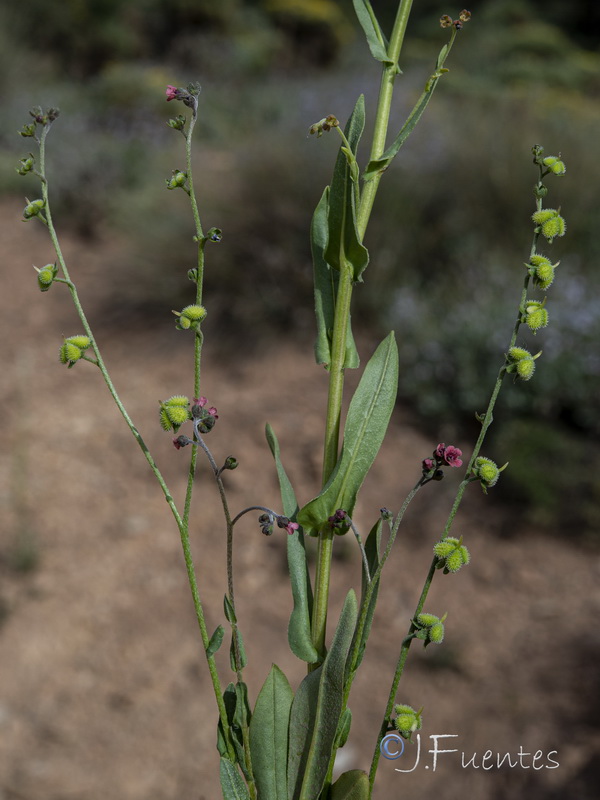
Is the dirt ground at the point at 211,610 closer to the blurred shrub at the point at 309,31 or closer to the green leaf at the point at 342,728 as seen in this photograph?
the green leaf at the point at 342,728

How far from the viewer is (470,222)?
4.79 m

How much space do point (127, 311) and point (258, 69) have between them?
790 centimetres

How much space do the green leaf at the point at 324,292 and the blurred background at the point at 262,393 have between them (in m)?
1.95

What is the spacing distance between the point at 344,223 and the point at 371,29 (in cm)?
22

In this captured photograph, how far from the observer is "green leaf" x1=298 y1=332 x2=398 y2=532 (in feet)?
2.42

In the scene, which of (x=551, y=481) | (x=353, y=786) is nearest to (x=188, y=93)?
(x=353, y=786)

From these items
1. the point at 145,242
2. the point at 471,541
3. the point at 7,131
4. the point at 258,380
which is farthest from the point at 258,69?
the point at 471,541

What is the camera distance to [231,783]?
0.72 m

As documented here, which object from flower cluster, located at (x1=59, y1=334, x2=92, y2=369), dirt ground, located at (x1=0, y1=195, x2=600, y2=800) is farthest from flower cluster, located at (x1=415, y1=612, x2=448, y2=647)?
dirt ground, located at (x1=0, y1=195, x2=600, y2=800)

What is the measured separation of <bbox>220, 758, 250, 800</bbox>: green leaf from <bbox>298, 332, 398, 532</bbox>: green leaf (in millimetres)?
213

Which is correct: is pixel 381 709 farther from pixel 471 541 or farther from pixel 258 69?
pixel 258 69

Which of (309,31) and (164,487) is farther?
(309,31)

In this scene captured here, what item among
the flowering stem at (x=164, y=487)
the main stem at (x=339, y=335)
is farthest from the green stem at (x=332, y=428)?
the flowering stem at (x=164, y=487)

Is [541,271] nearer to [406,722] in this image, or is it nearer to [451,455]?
[451,455]
